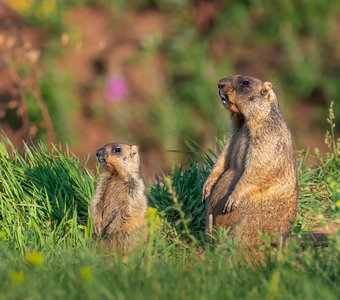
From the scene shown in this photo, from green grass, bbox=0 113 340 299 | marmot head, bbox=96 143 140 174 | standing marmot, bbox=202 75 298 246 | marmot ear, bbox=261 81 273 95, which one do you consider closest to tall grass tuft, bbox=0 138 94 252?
green grass, bbox=0 113 340 299

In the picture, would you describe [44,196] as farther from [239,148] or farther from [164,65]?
[164,65]

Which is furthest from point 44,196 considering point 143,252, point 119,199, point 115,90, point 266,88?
point 115,90

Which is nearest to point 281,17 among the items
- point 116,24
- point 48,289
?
point 116,24

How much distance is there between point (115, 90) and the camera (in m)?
13.9

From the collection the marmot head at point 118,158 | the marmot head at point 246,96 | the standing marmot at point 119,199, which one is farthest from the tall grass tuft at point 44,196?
the marmot head at point 246,96

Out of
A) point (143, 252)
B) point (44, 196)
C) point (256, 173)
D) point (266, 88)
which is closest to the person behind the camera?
point (143, 252)

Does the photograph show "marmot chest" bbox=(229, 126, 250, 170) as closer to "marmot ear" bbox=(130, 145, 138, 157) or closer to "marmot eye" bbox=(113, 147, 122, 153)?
"marmot ear" bbox=(130, 145, 138, 157)

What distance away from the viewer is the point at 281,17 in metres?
14.8

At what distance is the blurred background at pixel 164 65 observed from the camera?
13289 mm

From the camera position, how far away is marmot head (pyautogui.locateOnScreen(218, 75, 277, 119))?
654 centimetres

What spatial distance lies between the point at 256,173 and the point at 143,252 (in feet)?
4.13

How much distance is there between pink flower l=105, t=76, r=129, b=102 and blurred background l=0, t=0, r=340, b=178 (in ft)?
0.05

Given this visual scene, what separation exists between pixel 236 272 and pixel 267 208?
1.52 meters

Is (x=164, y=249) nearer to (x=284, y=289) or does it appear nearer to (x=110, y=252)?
(x=110, y=252)
